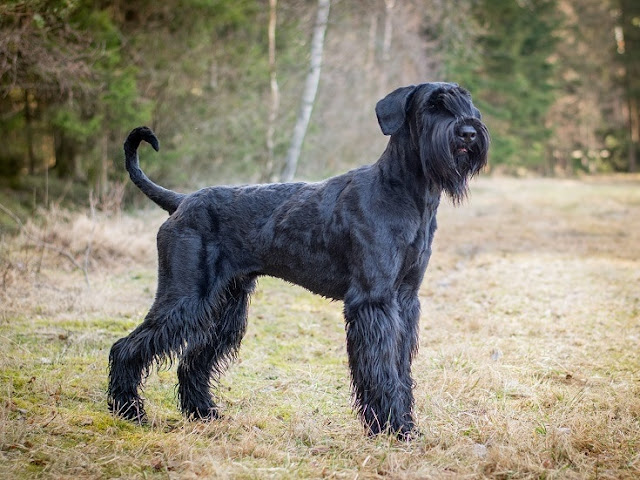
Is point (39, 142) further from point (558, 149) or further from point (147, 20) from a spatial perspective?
point (558, 149)

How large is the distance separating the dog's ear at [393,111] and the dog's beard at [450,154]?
19 cm

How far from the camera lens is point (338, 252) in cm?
349

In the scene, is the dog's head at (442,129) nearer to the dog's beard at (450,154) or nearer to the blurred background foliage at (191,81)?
the dog's beard at (450,154)

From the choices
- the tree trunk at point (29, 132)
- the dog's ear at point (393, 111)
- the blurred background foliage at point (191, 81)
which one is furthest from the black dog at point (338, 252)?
the tree trunk at point (29, 132)

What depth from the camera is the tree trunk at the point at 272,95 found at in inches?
462

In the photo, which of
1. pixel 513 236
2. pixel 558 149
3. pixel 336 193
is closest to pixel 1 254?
pixel 336 193

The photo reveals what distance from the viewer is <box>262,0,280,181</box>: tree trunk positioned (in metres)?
11.7

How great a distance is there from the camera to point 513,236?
1105cm

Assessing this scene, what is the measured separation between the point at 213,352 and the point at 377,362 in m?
1.21

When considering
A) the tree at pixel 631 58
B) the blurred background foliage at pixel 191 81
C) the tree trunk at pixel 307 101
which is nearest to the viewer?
the blurred background foliage at pixel 191 81

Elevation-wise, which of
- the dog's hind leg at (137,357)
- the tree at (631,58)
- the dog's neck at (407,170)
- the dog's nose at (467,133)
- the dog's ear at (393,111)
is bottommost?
the dog's hind leg at (137,357)

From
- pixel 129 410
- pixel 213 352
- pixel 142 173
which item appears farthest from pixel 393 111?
pixel 129 410

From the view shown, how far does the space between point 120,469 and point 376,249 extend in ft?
5.27

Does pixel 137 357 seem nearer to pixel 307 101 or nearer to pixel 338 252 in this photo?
pixel 338 252
